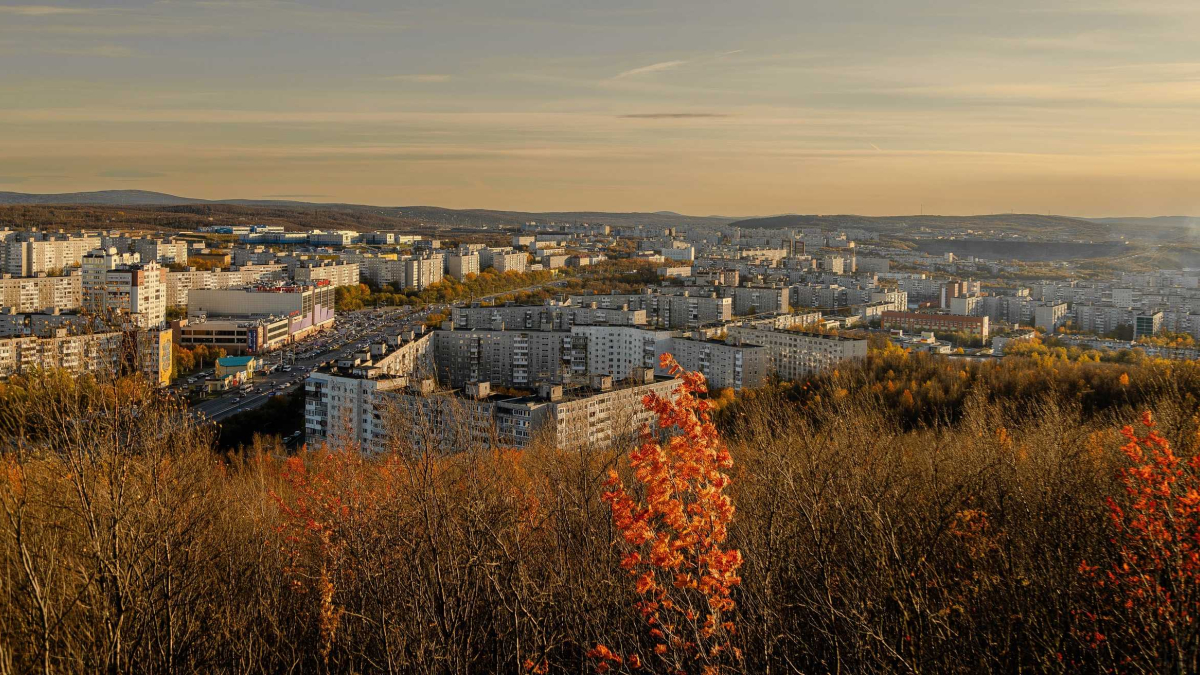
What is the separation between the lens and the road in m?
12.6

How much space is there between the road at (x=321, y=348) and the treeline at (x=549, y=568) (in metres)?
5.15

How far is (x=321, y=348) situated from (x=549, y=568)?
16.8 m

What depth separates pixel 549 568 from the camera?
3.33 meters

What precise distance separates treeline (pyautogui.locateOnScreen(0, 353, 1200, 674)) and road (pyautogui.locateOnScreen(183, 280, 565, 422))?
16.9ft

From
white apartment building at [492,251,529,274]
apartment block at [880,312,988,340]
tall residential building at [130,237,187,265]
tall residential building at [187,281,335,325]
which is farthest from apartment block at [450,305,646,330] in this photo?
white apartment building at [492,251,529,274]

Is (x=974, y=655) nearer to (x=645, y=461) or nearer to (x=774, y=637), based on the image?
(x=774, y=637)

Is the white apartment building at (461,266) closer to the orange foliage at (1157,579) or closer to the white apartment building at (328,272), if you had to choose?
the white apartment building at (328,272)

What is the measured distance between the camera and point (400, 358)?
1341 centimetres

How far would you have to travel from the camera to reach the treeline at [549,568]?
95.1 inches

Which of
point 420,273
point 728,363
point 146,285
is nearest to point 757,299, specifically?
point 728,363

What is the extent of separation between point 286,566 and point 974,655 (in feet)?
8.40

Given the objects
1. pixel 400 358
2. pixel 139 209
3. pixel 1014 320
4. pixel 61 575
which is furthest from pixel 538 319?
pixel 139 209

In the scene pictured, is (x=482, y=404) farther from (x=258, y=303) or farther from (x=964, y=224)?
(x=964, y=224)

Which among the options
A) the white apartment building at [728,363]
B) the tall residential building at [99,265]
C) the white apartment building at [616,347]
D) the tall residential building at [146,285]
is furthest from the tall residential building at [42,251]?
the white apartment building at [728,363]
